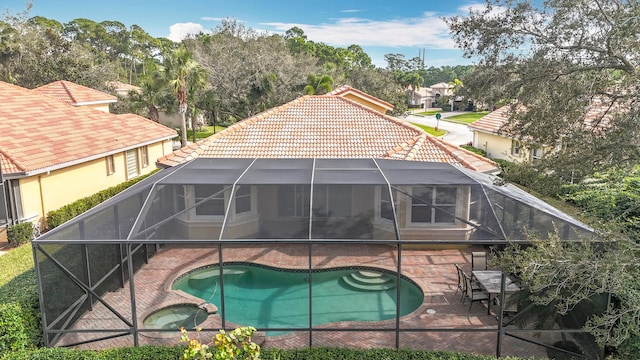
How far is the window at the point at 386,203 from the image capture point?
36.6 ft

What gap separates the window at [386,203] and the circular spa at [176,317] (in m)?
5.86

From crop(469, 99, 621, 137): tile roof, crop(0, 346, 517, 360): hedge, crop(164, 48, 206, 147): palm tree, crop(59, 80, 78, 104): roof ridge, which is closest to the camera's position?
crop(0, 346, 517, 360): hedge

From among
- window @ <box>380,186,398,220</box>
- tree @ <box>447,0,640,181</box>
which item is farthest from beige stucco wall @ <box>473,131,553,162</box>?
tree @ <box>447,0,640,181</box>

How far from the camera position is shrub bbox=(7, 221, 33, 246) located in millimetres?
16641

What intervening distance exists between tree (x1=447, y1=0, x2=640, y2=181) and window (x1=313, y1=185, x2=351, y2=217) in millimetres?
4462

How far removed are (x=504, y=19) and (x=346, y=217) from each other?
244 inches

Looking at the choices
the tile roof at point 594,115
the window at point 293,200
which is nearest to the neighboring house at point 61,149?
the window at point 293,200

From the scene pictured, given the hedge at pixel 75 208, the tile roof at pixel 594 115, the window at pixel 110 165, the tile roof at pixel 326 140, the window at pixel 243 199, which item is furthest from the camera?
the window at pixel 110 165

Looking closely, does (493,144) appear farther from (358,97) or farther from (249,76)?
(249,76)

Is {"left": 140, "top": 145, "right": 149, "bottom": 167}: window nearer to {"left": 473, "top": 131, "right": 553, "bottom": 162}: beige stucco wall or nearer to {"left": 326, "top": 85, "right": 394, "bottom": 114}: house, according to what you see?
{"left": 326, "top": 85, "right": 394, "bottom": 114}: house

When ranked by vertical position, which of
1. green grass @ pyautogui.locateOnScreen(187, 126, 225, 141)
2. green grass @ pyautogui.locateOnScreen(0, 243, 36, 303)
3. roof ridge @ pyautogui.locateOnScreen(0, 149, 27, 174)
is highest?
roof ridge @ pyautogui.locateOnScreen(0, 149, 27, 174)

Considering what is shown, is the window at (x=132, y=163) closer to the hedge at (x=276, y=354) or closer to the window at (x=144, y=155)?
the window at (x=144, y=155)

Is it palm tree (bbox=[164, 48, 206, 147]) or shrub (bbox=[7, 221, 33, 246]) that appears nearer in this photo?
shrub (bbox=[7, 221, 33, 246])

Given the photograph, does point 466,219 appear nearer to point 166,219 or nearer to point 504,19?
point 504,19
